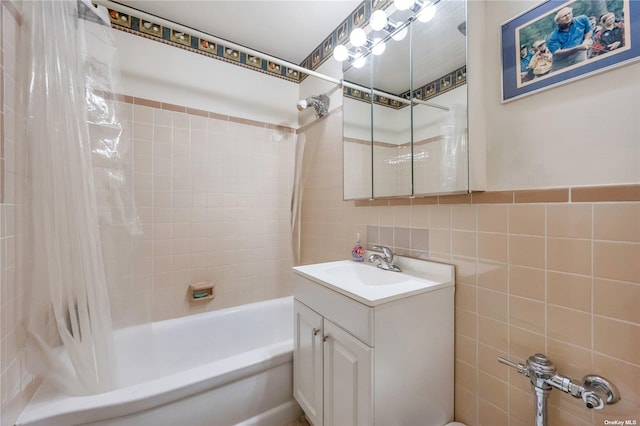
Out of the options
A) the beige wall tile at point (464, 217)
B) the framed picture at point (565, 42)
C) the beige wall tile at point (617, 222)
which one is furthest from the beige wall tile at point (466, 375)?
the framed picture at point (565, 42)

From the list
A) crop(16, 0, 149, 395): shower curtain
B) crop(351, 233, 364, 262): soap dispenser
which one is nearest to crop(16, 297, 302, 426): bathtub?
crop(16, 0, 149, 395): shower curtain

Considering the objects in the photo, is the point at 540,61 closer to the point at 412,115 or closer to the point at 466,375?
the point at 412,115

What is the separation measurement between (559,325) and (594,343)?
0.08 metres

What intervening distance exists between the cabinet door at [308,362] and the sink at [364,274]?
0.86 ft

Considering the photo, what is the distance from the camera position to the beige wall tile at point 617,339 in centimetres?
65

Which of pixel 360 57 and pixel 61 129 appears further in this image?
pixel 360 57

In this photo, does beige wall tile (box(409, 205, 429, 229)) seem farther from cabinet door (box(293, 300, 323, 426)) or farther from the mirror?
cabinet door (box(293, 300, 323, 426))

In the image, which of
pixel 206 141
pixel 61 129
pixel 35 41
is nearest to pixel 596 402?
pixel 61 129

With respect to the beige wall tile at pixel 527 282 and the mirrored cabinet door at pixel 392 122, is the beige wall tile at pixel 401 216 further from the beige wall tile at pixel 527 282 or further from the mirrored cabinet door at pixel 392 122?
the beige wall tile at pixel 527 282

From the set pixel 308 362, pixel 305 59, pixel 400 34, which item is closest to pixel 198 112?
pixel 305 59

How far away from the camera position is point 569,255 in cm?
75

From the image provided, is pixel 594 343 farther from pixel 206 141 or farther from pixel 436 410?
pixel 206 141

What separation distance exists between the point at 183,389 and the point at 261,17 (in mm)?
2133

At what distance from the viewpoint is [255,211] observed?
2.05m
